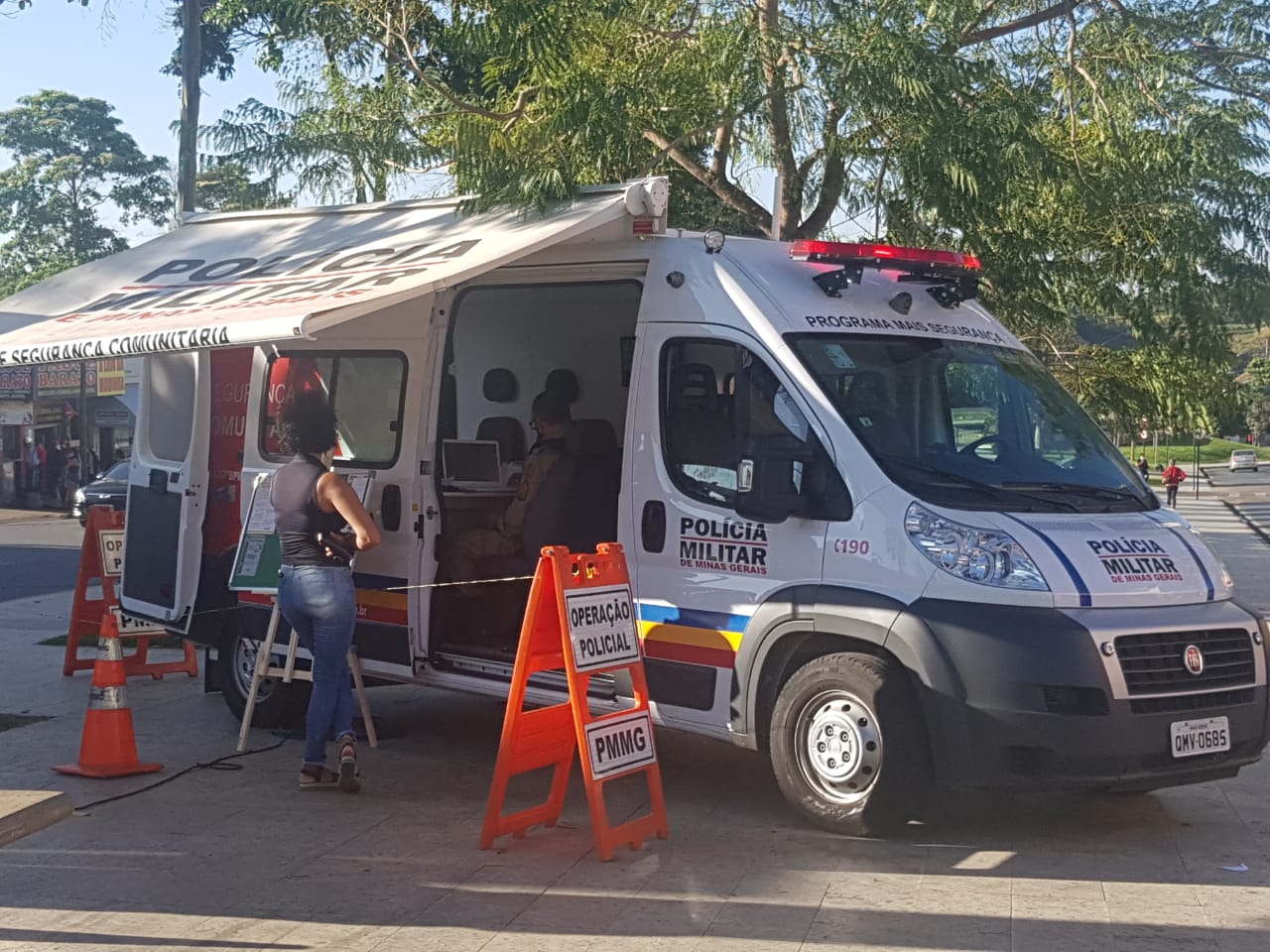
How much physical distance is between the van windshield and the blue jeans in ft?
8.15

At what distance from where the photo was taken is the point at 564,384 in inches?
Result: 361

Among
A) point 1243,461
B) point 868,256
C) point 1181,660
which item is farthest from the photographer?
point 1243,461

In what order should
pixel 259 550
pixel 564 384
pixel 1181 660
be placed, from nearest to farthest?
pixel 1181 660 → pixel 259 550 → pixel 564 384

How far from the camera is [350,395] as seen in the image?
356 inches

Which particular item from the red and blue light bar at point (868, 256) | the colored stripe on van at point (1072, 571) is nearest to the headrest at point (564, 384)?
the red and blue light bar at point (868, 256)

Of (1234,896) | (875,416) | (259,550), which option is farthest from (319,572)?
(1234,896)

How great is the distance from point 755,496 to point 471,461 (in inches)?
108

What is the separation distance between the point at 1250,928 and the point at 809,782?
1910 mm

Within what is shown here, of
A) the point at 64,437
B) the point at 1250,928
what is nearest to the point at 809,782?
the point at 1250,928

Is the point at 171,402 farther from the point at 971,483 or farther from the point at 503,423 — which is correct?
the point at 971,483

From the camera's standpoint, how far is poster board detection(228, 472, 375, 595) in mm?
8836

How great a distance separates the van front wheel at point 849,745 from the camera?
656 cm

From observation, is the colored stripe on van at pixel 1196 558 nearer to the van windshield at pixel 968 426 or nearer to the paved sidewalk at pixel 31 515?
the van windshield at pixel 968 426

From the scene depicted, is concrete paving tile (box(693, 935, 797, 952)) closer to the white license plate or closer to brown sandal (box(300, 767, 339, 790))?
the white license plate
